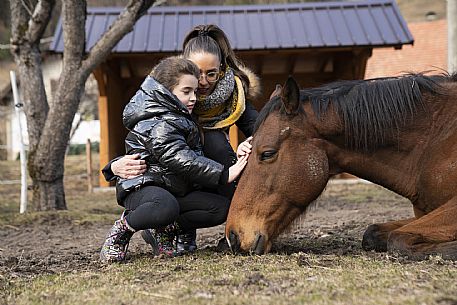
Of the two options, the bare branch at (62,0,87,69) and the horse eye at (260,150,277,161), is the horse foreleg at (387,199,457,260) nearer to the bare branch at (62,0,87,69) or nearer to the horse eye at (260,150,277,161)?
the horse eye at (260,150,277,161)

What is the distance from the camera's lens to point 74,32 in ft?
28.2

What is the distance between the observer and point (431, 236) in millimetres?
3729

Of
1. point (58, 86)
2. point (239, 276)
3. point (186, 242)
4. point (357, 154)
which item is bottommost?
point (186, 242)

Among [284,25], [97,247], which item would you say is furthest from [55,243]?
[284,25]

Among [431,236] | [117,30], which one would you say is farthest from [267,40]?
[431,236]

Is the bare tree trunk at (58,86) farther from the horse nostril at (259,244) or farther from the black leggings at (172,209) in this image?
the horse nostril at (259,244)

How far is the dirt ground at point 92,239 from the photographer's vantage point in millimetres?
4320

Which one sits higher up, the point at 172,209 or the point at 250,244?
the point at 172,209

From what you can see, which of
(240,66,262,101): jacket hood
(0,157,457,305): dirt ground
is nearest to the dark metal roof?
(0,157,457,305): dirt ground

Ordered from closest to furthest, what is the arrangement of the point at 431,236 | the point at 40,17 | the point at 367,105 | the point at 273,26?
the point at 431,236, the point at 367,105, the point at 40,17, the point at 273,26

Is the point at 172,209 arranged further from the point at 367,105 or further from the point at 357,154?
the point at 367,105

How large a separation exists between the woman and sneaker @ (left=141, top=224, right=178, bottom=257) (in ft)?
0.30

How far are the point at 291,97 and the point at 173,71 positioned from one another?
30.7 inches

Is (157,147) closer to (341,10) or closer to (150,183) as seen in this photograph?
(150,183)
